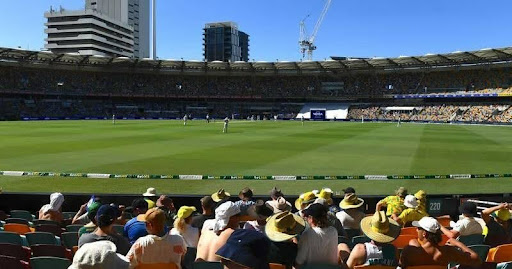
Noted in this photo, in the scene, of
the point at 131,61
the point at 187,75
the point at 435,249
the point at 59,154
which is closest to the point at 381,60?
the point at 187,75

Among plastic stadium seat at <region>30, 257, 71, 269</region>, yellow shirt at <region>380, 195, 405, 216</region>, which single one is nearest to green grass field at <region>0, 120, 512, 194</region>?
yellow shirt at <region>380, 195, 405, 216</region>

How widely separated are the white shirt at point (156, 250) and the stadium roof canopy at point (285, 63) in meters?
84.1

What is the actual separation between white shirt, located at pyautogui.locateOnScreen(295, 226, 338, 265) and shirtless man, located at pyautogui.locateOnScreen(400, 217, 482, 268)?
3.09ft

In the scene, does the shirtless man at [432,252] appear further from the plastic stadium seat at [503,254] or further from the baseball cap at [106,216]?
the baseball cap at [106,216]

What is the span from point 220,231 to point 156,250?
35.9 inches

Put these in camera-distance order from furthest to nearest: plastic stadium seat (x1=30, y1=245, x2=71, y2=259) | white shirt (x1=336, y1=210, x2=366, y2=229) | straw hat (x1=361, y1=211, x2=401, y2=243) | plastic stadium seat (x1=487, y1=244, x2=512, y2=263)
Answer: white shirt (x1=336, y1=210, x2=366, y2=229)
plastic stadium seat (x1=487, y1=244, x2=512, y2=263)
plastic stadium seat (x1=30, y1=245, x2=71, y2=259)
straw hat (x1=361, y1=211, x2=401, y2=243)

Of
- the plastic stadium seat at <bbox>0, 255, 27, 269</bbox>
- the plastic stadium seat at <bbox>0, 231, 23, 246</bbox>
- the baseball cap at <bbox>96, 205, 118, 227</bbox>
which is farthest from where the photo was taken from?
the plastic stadium seat at <bbox>0, 231, 23, 246</bbox>

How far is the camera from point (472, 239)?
7.09 metres

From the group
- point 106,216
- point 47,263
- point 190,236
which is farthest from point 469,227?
point 47,263

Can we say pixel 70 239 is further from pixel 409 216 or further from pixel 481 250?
pixel 481 250

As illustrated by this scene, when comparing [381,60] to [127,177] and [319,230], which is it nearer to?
[127,177]

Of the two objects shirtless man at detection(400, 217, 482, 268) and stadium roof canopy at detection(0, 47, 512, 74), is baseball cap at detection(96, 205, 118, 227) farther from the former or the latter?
stadium roof canopy at detection(0, 47, 512, 74)

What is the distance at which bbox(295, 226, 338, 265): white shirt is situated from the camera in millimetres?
5074

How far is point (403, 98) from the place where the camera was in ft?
314
